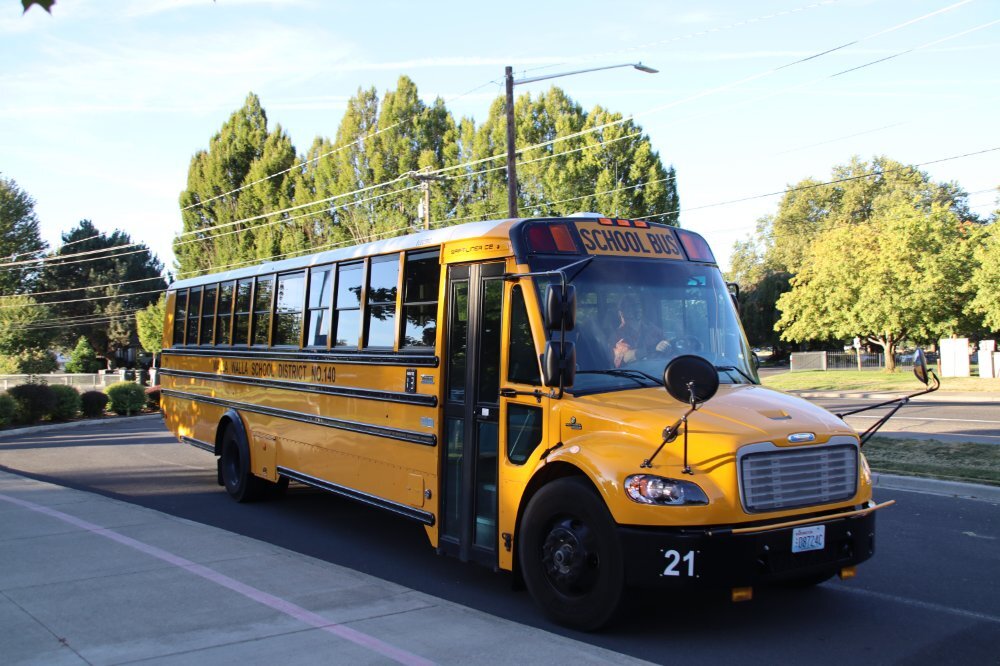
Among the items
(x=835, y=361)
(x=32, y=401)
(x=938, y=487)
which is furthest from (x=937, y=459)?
(x=835, y=361)

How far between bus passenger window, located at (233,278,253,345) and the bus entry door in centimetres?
492

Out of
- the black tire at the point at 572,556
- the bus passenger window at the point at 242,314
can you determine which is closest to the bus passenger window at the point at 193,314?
the bus passenger window at the point at 242,314

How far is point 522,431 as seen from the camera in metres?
6.02

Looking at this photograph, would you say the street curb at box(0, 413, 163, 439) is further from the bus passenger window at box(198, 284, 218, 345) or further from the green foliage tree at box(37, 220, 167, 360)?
the green foliage tree at box(37, 220, 167, 360)

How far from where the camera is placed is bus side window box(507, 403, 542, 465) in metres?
5.88

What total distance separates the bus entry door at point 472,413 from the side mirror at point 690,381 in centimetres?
166

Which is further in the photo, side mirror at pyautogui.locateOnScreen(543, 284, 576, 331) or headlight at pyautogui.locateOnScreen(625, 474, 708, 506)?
side mirror at pyautogui.locateOnScreen(543, 284, 576, 331)

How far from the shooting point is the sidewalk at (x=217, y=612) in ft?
15.4

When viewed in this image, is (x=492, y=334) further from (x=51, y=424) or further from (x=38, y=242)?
(x=38, y=242)

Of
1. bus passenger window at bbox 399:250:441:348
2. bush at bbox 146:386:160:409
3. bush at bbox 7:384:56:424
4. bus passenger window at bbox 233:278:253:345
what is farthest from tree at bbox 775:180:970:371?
bus passenger window at bbox 399:250:441:348

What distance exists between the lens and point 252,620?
17.3ft

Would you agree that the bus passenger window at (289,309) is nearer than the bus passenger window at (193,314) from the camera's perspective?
Yes

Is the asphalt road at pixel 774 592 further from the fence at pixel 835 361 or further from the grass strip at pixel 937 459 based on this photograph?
the fence at pixel 835 361

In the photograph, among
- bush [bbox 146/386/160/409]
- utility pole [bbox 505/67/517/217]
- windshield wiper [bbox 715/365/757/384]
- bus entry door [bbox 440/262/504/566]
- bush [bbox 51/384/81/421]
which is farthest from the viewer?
bush [bbox 146/386/160/409]
